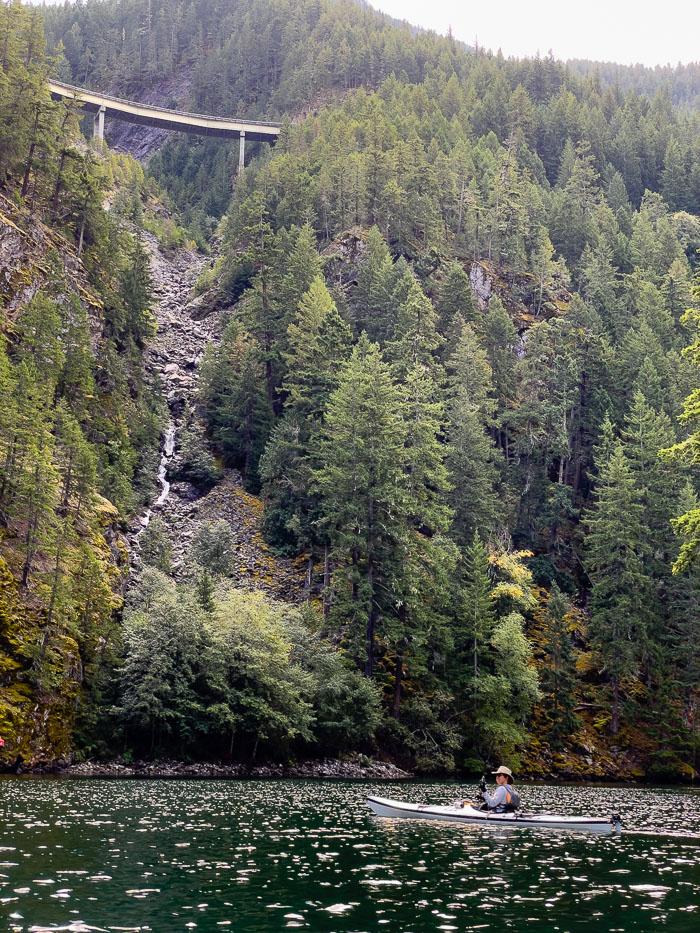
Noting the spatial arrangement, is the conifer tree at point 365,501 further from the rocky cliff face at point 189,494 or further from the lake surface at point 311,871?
the lake surface at point 311,871

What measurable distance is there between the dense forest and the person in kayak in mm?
8771

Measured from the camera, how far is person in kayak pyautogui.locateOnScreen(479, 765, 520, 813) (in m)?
24.9

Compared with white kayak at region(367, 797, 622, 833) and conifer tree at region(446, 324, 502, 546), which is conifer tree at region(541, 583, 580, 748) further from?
white kayak at region(367, 797, 622, 833)

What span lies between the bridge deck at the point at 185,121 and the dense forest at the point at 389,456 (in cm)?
2785

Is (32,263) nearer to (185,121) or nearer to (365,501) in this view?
(365,501)

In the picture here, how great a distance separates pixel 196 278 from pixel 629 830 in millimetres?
95201

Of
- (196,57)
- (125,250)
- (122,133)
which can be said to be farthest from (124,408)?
(196,57)

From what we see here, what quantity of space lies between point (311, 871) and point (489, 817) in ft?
34.6

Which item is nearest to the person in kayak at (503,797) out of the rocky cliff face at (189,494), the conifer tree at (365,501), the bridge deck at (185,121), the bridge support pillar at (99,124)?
the conifer tree at (365,501)

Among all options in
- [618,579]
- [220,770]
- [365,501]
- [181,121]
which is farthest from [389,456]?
[181,121]

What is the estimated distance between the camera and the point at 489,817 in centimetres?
2458

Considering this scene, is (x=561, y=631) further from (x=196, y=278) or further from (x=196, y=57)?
(x=196, y=57)

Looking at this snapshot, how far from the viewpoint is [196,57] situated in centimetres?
17900

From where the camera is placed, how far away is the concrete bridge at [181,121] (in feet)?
456
